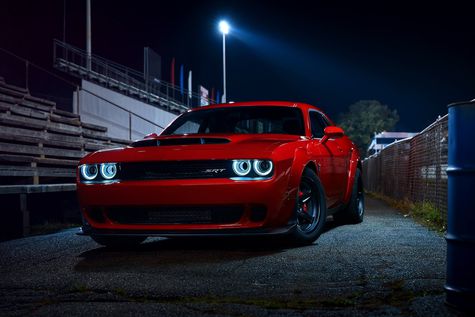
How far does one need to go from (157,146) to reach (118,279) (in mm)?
1640

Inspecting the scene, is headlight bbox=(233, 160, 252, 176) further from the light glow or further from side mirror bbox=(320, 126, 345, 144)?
the light glow

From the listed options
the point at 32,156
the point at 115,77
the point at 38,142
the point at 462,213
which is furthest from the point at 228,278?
the point at 115,77

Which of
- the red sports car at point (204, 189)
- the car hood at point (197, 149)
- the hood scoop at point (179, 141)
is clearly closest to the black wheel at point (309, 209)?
the red sports car at point (204, 189)

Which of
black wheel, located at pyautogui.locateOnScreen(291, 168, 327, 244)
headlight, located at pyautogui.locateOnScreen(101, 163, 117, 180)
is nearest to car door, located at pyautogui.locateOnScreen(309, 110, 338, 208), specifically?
black wheel, located at pyautogui.locateOnScreen(291, 168, 327, 244)

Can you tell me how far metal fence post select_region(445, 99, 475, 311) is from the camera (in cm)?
303

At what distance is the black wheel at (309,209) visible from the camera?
5562mm

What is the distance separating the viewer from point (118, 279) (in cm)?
409

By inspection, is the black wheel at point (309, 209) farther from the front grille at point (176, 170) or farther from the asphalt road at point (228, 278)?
the front grille at point (176, 170)

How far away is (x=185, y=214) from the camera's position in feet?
16.5

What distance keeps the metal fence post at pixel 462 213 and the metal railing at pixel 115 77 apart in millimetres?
26774

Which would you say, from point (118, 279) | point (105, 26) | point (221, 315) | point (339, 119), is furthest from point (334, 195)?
point (339, 119)

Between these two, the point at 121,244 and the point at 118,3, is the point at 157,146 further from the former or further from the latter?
the point at 118,3

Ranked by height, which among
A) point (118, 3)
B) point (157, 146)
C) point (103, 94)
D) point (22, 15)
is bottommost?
point (157, 146)

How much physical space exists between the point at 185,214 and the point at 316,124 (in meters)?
2.70
